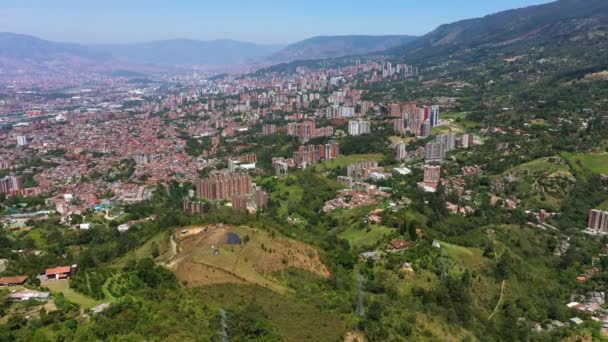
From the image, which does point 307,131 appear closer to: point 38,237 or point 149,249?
point 38,237

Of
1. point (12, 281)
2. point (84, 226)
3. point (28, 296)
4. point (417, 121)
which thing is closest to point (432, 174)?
point (417, 121)

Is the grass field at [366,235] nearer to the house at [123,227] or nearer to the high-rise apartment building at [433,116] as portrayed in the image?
the house at [123,227]

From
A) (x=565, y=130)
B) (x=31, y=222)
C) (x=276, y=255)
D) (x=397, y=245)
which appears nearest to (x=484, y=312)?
(x=397, y=245)

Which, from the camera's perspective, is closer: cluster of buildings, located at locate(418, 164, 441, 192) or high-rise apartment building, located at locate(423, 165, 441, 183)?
cluster of buildings, located at locate(418, 164, 441, 192)

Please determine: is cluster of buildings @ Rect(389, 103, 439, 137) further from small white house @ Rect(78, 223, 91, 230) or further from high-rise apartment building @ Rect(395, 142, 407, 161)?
small white house @ Rect(78, 223, 91, 230)

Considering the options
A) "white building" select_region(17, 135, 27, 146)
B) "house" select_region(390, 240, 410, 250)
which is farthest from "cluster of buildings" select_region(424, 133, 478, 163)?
"white building" select_region(17, 135, 27, 146)

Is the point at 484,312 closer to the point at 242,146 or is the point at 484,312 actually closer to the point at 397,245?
the point at 397,245
